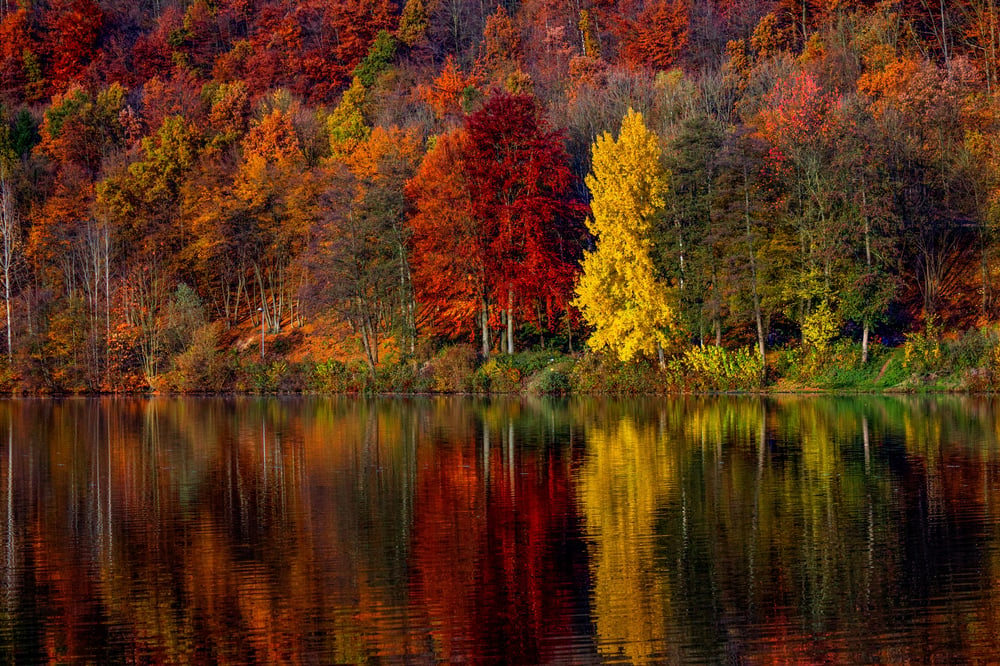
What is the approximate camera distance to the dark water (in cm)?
1531

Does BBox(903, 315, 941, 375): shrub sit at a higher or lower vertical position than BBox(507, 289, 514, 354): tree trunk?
Result: lower

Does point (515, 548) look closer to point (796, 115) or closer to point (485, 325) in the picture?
point (485, 325)

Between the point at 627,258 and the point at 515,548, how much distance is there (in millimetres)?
39450

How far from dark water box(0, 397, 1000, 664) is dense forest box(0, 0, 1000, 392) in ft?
64.9

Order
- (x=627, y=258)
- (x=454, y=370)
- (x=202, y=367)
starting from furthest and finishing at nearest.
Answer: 1. (x=202, y=367)
2. (x=454, y=370)
3. (x=627, y=258)

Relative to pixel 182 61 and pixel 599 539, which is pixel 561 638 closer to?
pixel 599 539

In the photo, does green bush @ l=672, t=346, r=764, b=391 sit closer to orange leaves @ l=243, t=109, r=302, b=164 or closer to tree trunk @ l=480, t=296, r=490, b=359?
tree trunk @ l=480, t=296, r=490, b=359

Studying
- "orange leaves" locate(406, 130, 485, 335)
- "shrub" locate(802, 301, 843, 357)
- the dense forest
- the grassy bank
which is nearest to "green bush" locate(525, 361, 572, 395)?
the grassy bank

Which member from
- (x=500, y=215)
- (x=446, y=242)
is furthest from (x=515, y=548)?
(x=446, y=242)

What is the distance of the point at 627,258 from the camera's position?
59219mm

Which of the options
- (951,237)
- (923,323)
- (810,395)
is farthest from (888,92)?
(810,395)

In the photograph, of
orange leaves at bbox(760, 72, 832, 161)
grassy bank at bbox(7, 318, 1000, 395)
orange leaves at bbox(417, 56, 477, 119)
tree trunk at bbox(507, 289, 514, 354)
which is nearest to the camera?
grassy bank at bbox(7, 318, 1000, 395)

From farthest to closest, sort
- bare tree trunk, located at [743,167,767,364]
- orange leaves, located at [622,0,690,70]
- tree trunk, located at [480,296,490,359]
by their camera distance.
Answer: orange leaves, located at [622,0,690,70], tree trunk, located at [480,296,490,359], bare tree trunk, located at [743,167,767,364]

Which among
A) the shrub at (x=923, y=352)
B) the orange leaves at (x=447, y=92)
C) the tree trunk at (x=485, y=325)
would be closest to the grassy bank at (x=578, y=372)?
the shrub at (x=923, y=352)
